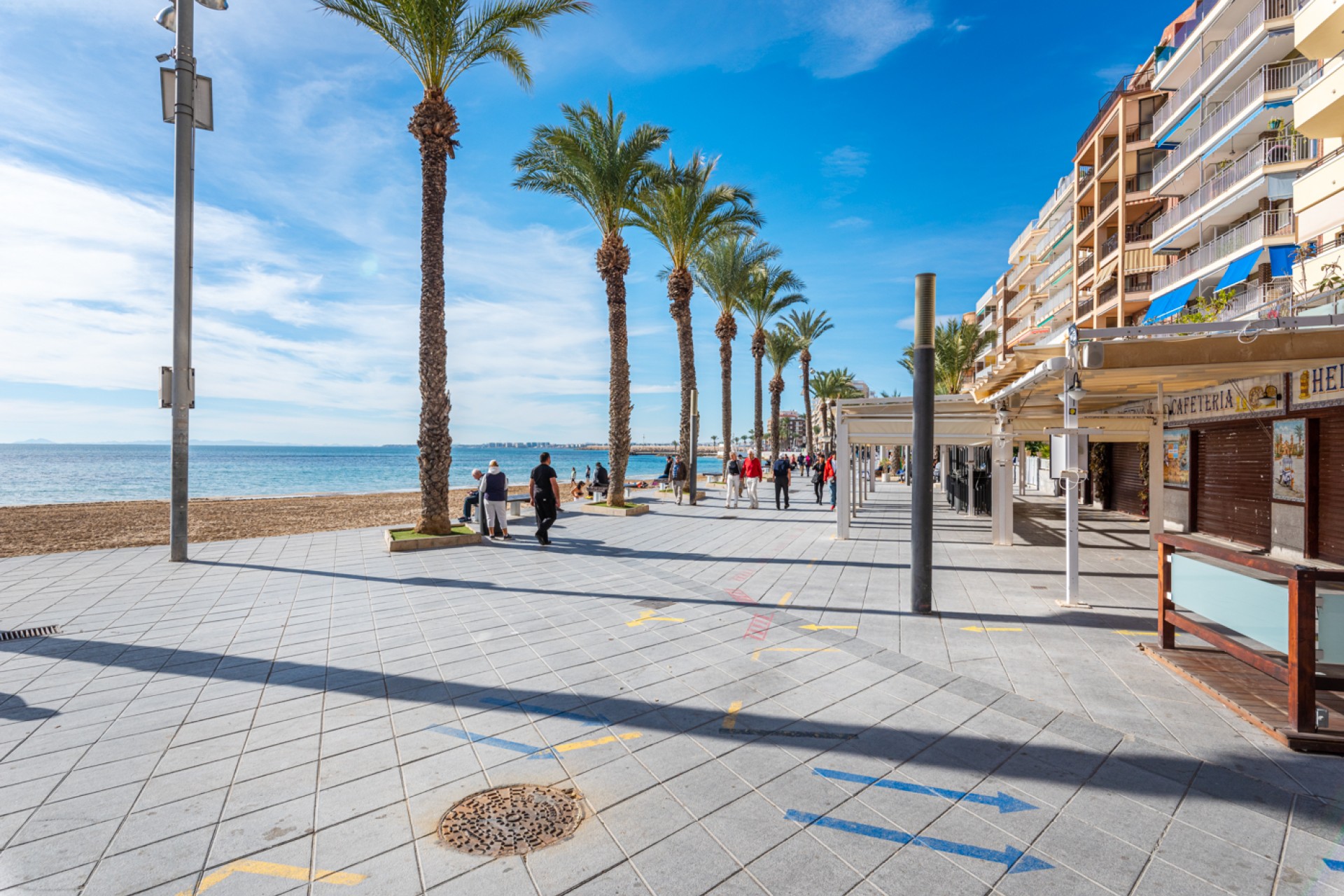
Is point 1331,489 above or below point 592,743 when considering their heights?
above

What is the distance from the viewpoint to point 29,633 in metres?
6.48

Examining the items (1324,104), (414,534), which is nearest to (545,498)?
(414,534)

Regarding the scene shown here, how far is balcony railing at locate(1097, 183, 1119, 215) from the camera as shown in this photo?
3603cm

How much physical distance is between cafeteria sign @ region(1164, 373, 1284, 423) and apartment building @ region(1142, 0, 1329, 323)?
4950 millimetres

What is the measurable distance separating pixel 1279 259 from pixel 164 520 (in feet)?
117

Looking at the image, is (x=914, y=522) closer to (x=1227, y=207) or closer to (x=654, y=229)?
(x=654, y=229)

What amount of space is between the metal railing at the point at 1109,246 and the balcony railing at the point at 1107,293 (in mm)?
1748

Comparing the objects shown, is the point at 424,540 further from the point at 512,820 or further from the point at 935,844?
the point at 935,844

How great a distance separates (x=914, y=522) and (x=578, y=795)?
521 centimetres

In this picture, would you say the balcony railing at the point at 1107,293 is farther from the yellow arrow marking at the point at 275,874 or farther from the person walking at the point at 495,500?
the yellow arrow marking at the point at 275,874

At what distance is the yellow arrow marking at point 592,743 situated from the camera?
13.0ft

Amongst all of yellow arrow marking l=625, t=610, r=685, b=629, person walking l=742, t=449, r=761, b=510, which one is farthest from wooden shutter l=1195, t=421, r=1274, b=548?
yellow arrow marking l=625, t=610, r=685, b=629

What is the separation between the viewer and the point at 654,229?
22438 mm

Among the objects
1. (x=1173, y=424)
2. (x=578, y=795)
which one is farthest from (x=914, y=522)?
(x=1173, y=424)
